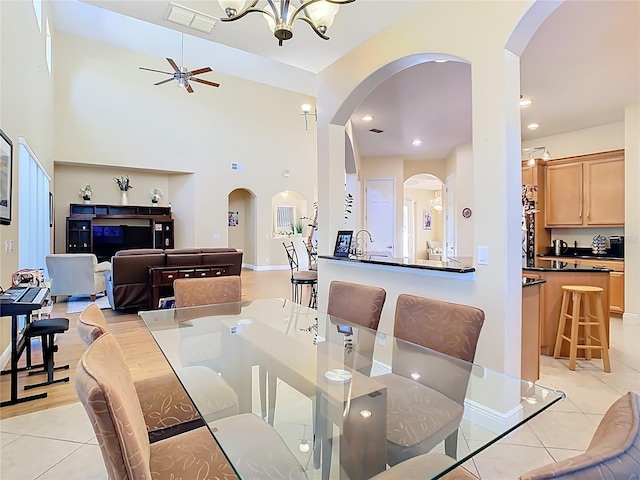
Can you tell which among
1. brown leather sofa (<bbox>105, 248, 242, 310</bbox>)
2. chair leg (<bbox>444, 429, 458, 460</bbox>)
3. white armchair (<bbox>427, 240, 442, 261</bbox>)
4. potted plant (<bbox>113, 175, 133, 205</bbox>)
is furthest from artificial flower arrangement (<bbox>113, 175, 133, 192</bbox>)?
chair leg (<bbox>444, 429, 458, 460</bbox>)

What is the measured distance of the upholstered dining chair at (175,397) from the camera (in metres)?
1.43

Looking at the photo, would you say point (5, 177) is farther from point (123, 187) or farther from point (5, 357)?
point (123, 187)

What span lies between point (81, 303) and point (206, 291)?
4533 millimetres

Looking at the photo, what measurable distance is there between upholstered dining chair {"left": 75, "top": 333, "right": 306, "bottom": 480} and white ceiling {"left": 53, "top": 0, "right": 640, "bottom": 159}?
9.22 ft

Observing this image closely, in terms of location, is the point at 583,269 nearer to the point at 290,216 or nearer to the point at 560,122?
the point at 560,122

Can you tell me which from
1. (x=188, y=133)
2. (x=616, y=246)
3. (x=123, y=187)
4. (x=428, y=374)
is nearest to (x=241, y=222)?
(x=188, y=133)

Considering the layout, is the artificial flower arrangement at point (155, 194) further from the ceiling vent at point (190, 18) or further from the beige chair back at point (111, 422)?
the beige chair back at point (111, 422)

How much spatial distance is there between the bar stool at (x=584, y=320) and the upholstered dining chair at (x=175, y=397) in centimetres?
314

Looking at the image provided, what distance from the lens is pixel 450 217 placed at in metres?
8.44

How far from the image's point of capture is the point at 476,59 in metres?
2.39

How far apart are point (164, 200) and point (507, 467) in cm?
1042

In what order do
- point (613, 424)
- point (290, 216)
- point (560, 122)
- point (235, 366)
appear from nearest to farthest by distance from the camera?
point (613, 424)
point (235, 366)
point (560, 122)
point (290, 216)

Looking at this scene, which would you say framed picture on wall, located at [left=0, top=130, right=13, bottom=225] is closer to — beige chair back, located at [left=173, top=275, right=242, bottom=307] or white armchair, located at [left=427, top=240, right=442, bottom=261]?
beige chair back, located at [left=173, top=275, right=242, bottom=307]

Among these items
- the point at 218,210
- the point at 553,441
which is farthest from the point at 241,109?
the point at 553,441
